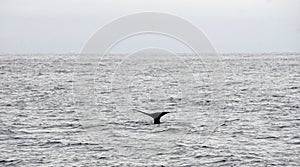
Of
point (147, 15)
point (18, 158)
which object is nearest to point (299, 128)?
point (147, 15)

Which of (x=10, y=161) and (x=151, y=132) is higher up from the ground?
(x=151, y=132)

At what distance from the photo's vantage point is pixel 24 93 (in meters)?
66.5

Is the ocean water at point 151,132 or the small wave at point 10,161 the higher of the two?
the ocean water at point 151,132

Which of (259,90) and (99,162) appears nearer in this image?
(99,162)

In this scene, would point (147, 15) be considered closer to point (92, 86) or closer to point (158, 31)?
point (158, 31)

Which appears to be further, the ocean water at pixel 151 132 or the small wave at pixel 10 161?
the ocean water at pixel 151 132

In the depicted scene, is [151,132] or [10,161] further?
[151,132]

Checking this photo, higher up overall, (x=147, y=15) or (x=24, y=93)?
(x=147, y=15)

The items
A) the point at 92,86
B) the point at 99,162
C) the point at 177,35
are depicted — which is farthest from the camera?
the point at 92,86

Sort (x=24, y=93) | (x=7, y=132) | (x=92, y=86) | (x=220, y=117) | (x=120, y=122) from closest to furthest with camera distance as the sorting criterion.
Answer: (x=7, y=132)
(x=120, y=122)
(x=220, y=117)
(x=24, y=93)
(x=92, y=86)

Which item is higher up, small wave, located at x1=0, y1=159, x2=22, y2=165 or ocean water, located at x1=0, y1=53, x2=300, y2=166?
ocean water, located at x1=0, y1=53, x2=300, y2=166

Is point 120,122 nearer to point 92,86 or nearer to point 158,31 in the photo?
A: point 158,31

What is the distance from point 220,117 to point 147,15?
18.5 metres

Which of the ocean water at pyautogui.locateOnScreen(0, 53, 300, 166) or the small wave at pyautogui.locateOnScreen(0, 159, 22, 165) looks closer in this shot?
the small wave at pyautogui.locateOnScreen(0, 159, 22, 165)
